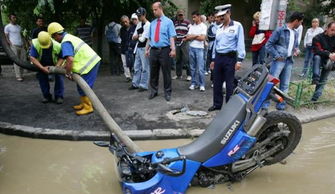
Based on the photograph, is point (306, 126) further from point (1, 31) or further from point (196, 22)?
point (1, 31)

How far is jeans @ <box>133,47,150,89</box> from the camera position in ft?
24.1

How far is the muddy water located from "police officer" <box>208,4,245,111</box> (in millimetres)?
1570

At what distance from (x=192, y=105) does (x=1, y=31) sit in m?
3.60

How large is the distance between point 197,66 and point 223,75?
1642 millimetres

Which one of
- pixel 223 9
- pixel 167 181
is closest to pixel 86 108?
pixel 223 9

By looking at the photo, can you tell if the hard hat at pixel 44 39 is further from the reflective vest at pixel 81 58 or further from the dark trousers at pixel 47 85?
the dark trousers at pixel 47 85

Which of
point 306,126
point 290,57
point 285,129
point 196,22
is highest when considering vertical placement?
point 196,22

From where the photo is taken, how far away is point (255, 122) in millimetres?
3420

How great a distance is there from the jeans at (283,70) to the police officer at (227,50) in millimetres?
768

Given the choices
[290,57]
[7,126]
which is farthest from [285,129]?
[7,126]

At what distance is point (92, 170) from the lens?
407 cm

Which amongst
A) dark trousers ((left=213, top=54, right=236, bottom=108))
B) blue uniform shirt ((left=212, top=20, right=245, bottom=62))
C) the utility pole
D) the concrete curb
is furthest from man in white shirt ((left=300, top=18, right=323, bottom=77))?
the concrete curb

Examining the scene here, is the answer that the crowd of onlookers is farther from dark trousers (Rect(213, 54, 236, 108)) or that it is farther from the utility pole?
the utility pole

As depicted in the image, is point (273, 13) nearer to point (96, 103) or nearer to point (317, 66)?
point (317, 66)
